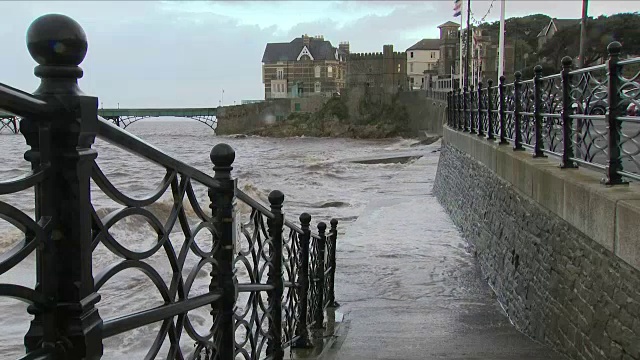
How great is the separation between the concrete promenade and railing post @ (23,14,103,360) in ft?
14.7

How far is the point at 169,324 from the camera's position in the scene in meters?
2.69

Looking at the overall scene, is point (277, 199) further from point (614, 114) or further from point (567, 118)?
point (567, 118)

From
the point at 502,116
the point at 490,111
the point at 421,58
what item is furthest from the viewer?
the point at 421,58

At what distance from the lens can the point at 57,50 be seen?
1.86 meters

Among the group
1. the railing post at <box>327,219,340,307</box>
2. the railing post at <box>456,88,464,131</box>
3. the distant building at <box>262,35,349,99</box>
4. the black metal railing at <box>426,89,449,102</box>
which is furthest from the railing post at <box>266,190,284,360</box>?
the distant building at <box>262,35,349,99</box>

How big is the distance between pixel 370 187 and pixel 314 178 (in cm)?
744

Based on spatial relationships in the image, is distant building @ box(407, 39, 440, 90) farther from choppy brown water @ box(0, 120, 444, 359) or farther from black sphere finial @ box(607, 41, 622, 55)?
black sphere finial @ box(607, 41, 622, 55)

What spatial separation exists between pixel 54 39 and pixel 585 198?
15.4 feet

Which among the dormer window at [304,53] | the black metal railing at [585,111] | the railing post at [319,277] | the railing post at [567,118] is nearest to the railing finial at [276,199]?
the railing post at [319,277]

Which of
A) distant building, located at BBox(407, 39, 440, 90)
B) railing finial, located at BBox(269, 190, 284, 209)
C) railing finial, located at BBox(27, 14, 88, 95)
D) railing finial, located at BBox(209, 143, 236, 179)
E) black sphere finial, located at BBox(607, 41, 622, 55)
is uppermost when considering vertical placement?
distant building, located at BBox(407, 39, 440, 90)

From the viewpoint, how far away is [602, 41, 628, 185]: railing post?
16.4ft

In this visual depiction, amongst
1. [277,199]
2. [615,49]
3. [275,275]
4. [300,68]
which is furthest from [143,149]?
[300,68]

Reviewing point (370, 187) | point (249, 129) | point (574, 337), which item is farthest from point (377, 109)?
point (574, 337)

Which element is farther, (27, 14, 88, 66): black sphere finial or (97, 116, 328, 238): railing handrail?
(97, 116, 328, 238): railing handrail
